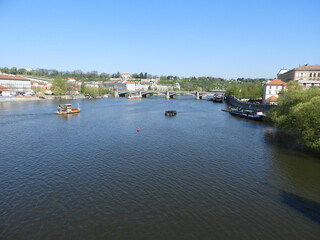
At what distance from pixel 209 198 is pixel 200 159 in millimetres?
8426

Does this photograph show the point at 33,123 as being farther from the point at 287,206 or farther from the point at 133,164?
the point at 287,206

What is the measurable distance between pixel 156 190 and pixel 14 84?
136688 mm

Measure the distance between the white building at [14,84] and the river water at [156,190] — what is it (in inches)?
4292

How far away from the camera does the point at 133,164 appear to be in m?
23.2

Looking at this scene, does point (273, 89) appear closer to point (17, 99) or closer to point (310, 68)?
point (310, 68)

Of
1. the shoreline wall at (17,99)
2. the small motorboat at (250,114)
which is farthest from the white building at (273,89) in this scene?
the shoreline wall at (17,99)

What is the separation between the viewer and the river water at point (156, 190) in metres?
13.3

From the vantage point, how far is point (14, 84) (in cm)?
12431

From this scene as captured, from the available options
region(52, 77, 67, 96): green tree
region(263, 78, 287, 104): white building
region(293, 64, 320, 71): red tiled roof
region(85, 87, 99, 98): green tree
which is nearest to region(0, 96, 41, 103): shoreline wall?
region(52, 77, 67, 96): green tree

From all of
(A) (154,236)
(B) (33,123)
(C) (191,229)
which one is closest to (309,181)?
(C) (191,229)

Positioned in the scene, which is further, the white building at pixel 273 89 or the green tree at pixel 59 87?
the green tree at pixel 59 87

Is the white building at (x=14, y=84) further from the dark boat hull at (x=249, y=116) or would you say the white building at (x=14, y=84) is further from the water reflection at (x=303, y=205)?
the water reflection at (x=303, y=205)

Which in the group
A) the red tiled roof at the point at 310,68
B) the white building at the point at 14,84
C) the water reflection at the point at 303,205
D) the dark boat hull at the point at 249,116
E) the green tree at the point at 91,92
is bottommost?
the water reflection at the point at 303,205

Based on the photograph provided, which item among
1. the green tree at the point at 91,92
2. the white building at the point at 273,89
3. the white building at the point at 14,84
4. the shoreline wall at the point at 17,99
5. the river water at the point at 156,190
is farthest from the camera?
the green tree at the point at 91,92
